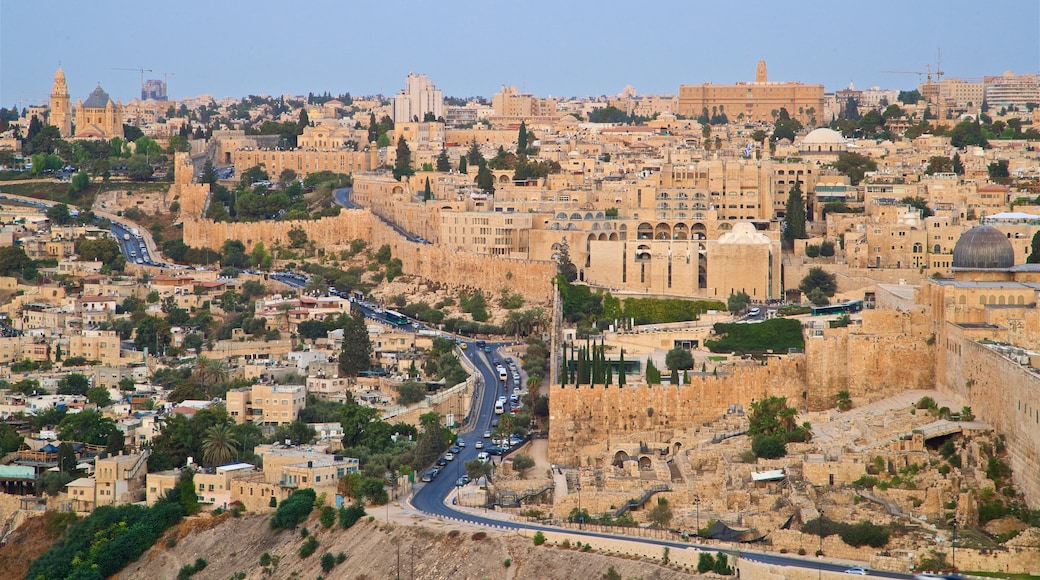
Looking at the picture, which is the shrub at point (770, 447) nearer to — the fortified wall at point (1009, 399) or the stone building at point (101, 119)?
the fortified wall at point (1009, 399)

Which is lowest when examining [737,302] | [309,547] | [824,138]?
[309,547]

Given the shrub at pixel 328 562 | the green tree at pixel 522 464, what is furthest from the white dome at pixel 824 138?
the shrub at pixel 328 562

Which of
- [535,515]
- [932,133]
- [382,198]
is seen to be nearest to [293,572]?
[535,515]

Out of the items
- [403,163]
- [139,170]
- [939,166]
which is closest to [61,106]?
[139,170]

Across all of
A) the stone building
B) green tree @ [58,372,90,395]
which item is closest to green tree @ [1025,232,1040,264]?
green tree @ [58,372,90,395]

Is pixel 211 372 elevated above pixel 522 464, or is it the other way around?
pixel 211 372

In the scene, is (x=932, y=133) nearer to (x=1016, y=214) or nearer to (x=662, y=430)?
(x=1016, y=214)

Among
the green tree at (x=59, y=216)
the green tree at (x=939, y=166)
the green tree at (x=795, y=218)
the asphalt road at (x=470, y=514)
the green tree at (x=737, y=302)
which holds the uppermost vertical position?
the green tree at (x=939, y=166)

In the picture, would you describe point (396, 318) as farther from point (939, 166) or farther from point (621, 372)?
point (939, 166)
